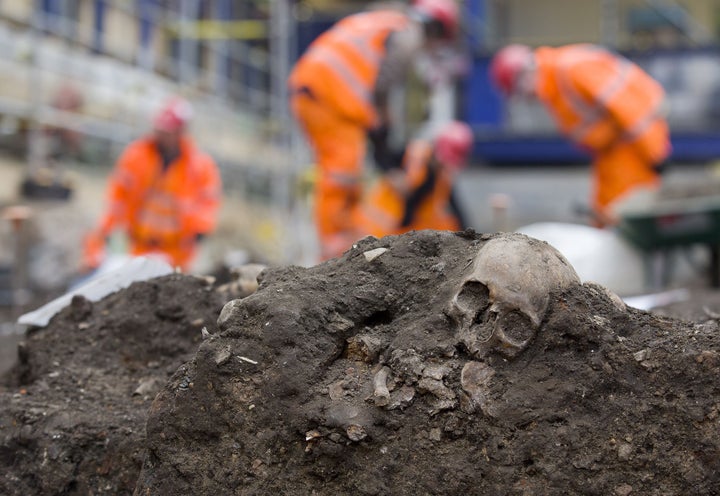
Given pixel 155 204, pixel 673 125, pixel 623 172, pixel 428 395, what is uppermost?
pixel 428 395

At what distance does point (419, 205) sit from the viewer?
8.23 metres

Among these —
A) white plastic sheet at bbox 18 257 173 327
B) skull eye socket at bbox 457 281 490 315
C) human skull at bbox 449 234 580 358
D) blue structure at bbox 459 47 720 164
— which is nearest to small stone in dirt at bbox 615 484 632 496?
human skull at bbox 449 234 580 358

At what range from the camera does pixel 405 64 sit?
25.8 ft

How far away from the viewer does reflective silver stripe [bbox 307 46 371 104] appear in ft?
24.5

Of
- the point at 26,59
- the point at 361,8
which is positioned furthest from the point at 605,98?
the point at 361,8

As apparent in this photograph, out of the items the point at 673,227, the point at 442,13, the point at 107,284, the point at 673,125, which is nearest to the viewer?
the point at 107,284

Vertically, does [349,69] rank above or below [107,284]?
below

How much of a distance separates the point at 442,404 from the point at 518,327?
0.66ft

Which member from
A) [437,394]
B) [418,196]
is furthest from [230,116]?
[437,394]

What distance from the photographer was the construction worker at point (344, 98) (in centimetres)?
748

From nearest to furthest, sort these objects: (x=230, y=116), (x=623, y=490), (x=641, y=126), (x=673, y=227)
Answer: (x=623, y=490) < (x=673, y=227) < (x=641, y=126) < (x=230, y=116)

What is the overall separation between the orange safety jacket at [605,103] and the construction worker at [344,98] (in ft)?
4.03

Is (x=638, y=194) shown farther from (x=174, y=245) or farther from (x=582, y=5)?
(x=582, y=5)

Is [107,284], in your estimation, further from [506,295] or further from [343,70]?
[343,70]
